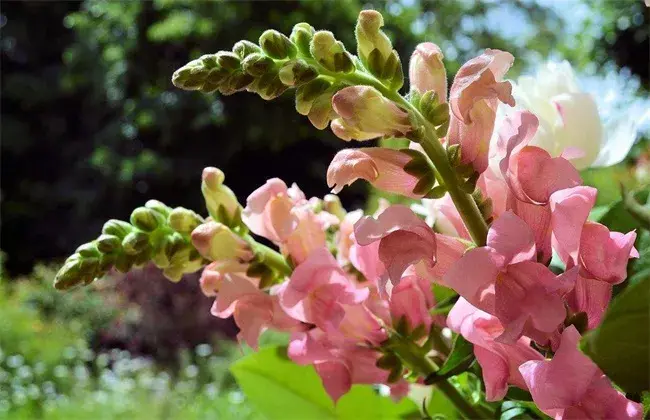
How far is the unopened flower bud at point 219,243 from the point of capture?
0.25 metres

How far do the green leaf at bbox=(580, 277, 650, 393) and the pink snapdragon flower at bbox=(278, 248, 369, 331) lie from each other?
0.35 ft

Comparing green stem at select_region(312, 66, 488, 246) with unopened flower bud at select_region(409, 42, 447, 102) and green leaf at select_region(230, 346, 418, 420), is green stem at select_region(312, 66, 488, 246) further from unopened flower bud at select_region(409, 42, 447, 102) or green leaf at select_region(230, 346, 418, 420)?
green leaf at select_region(230, 346, 418, 420)

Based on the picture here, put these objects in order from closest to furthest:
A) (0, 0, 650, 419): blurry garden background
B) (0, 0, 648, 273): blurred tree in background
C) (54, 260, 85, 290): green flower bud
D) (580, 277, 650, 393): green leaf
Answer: (580, 277, 650, 393): green leaf → (54, 260, 85, 290): green flower bud → (0, 0, 650, 419): blurry garden background → (0, 0, 648, 273): blurred tree in background

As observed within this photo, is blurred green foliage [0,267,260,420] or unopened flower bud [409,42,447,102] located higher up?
unopened flower bud [409,42,447,102]

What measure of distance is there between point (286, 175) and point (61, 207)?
189 centimetres

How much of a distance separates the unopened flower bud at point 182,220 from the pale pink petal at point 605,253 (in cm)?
13

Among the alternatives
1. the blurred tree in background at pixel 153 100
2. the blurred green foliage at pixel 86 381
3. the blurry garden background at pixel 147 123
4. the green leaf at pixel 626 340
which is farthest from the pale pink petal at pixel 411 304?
the blurred tree in background at pixel 153 100

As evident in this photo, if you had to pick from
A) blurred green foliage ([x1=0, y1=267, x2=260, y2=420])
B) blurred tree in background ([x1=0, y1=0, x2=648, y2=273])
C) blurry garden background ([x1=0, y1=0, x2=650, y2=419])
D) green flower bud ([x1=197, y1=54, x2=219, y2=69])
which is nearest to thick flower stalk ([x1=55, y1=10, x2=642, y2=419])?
green flower bud ([x1=197, y1=54, x2=219, y2=69])

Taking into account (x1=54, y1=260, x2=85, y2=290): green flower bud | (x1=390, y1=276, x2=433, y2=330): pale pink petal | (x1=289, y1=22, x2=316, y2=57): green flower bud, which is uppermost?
(x1=289, y1=22, x2=316, y2=57): green flower bud

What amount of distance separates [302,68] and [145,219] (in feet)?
0.30

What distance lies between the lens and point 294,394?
34 cm

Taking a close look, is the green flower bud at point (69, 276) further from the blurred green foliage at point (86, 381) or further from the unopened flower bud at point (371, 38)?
the blurred green foliage at point (86, 381)

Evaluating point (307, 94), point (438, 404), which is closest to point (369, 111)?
point (307, 94)

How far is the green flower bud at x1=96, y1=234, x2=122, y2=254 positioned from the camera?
25cm
